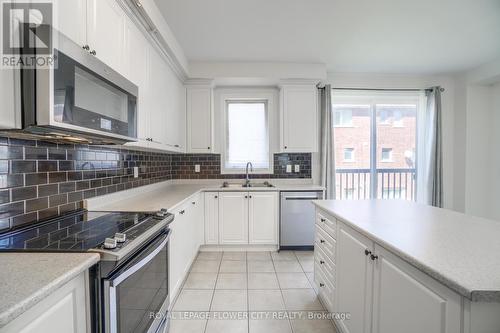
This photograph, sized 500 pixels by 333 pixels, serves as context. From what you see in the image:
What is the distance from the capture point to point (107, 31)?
55.6 inches

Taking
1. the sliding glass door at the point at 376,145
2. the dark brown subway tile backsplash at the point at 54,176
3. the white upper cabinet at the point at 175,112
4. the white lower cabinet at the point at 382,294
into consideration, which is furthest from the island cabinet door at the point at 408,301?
the sliding glass door at the point at 376,145

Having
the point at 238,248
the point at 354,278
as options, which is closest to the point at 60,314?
the point at 354,278

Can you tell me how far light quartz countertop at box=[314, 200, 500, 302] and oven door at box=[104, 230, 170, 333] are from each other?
3.98 feet

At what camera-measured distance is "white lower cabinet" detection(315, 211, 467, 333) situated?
2.66 ft

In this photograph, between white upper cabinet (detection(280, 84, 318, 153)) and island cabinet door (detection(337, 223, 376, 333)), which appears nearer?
island cabinet door (detection(337, 223, 376, 333))

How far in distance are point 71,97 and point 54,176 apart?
0.69m

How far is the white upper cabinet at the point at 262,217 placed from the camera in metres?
3.16

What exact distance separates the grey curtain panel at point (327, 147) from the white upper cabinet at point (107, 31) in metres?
2.81

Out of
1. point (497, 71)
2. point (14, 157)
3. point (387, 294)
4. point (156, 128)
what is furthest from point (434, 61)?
point (14, 157)

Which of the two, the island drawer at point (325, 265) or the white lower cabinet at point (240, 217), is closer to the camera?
the island drawer at point (325, 265)

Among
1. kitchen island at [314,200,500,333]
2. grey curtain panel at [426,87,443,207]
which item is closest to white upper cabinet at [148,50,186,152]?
kitchen island at [314,200,500,333]

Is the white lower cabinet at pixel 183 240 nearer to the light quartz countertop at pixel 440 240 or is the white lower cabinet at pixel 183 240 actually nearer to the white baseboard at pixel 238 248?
the white baseboard at pixel 238 248

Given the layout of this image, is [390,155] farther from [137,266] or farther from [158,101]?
[137,266]
